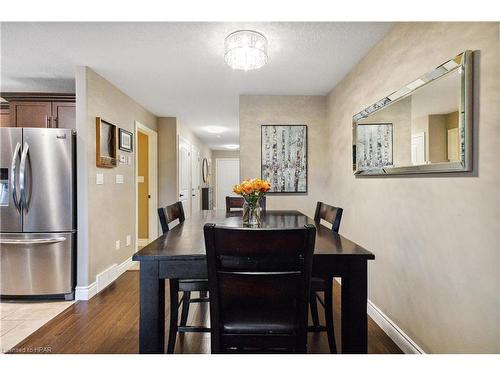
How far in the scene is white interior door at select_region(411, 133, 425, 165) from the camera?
5.72 feet

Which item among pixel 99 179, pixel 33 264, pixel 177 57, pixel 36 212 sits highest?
pixel 177 57

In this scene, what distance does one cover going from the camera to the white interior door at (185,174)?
18.4 feet

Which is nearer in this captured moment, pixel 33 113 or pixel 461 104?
pixel 461 104

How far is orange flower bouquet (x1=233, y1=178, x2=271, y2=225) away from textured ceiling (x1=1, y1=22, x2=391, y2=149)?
3.78 ft

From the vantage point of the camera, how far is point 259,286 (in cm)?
116

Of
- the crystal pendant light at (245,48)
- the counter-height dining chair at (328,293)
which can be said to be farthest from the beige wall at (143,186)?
the counter-height dining chair at (328,293)

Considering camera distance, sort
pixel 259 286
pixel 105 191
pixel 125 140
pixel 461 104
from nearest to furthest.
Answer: pixel 259 286 < pixel 461 104 < pixel 105 191 < pixel 125 140

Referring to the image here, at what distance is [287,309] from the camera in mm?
1214

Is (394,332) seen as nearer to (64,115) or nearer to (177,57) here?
(177,57)

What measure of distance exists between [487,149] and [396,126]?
83 centimetres

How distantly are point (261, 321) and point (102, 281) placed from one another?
2.56 m

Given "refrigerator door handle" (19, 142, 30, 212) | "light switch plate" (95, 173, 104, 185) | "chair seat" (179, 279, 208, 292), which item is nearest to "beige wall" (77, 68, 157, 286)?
"light switch plate" (95, 173, 104, 185)

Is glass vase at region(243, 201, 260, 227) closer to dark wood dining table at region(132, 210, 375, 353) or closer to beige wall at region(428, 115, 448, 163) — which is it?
dark wood dining table at region(132, 210, 375, 353)

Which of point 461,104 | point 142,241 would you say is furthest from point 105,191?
point 461,104
